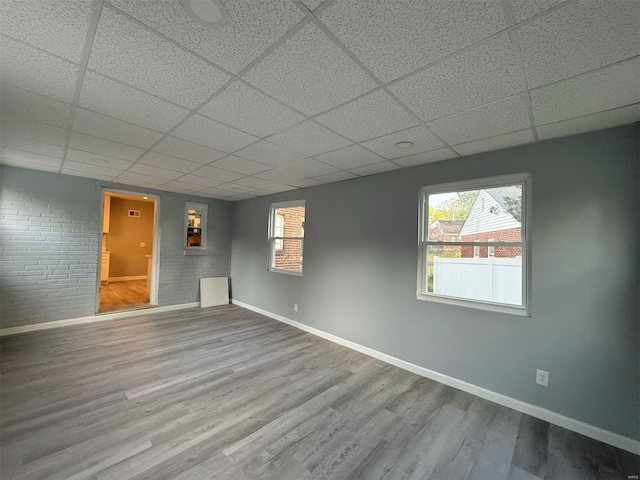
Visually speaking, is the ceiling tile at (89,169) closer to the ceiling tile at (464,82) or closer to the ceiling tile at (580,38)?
the ceiling tile at (464,82)

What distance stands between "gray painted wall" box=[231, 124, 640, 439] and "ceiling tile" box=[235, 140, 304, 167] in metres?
1.27

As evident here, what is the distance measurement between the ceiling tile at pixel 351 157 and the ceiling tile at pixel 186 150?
123 centimetres

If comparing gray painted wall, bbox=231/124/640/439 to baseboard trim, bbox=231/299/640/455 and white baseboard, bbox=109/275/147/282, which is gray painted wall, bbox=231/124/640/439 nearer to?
baseboard trim, bbox=231/299/640/455

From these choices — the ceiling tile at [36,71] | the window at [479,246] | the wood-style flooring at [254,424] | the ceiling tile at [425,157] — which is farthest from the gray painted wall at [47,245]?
the window at [479,246]

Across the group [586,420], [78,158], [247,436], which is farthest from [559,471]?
[78,158]

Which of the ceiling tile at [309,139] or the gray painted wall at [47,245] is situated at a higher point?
the ceiling tile at [309,139]

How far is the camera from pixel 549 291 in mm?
2289

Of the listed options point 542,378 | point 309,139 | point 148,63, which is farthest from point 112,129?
point 542,378

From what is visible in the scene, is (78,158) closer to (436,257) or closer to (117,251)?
(436,257)

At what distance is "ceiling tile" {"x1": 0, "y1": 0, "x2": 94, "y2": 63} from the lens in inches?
44.4

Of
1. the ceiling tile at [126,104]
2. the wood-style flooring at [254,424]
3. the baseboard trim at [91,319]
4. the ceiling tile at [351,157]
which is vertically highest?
the ceiling tile at [351,157]

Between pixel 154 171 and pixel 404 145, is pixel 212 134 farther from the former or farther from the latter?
pixel 154 171

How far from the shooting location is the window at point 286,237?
4866 mm

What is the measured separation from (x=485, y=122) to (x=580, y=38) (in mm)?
856
